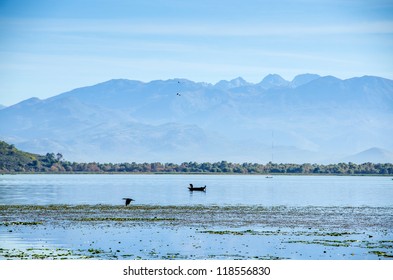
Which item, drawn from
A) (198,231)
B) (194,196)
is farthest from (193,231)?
(194,196)

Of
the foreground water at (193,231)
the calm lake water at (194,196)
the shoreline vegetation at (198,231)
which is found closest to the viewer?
the shoreline vegetation at (198,231)

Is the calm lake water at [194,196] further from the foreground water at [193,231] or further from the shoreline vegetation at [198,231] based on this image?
the shoreline vegetation at [198,231]

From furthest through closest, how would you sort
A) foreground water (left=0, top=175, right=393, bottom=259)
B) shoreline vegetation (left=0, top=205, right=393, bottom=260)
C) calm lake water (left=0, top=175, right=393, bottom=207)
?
calm lake water (left=0, top=175, right=393, bottom=207)
foreground water (left=0, top=175, right=393, bottom=259)
shoreline vegetation (left=0, top=205, right=393, bottom=260)

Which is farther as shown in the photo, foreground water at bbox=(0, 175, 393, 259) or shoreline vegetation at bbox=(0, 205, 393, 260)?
foreground water at bbox=(0, 175, 393, 259)

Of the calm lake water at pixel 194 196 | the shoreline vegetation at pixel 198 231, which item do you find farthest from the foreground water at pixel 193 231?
the calm lake water at pixel 194 196

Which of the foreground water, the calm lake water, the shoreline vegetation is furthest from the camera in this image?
the calm lake water

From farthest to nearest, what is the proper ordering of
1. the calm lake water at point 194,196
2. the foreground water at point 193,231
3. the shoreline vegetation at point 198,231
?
1. the calm lake water at point 194,196
2. the foreground water at point 193,231
3. the shoreline vegetation at point 198,231

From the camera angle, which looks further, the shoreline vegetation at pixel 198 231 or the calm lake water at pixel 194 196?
the calm lake water at pixel 194 196

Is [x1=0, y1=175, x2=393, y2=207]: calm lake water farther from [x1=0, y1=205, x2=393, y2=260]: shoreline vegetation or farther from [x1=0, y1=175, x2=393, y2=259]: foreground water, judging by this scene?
[x1=0, y1=205, x2=393, y2=260]: shoreline vegetation

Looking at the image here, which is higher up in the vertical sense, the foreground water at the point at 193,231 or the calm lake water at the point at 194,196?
the calm lake water at the point at 194,196

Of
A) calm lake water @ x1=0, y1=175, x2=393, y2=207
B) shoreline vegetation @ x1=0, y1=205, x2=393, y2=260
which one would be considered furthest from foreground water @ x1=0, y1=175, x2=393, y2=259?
calm lake water @ x1=0, y1=175, x2=393, y2=207

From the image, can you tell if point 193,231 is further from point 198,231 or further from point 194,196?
point 194,196
